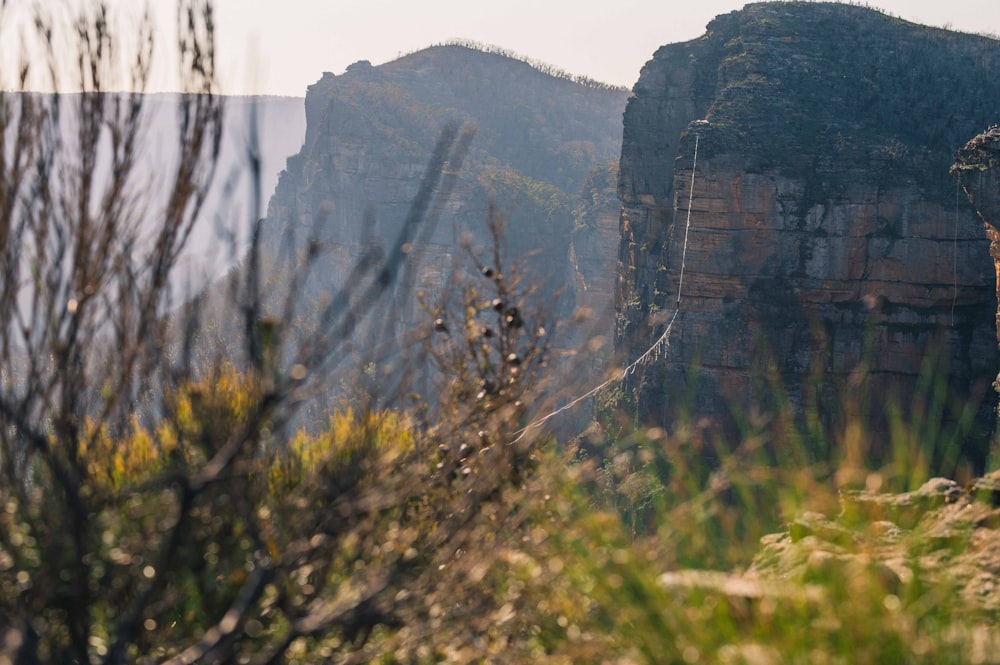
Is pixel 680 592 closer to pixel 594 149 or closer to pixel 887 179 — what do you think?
pixel 887 179

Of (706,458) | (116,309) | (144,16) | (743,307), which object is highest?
(144,16)

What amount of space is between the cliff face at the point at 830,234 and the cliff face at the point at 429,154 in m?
31.7

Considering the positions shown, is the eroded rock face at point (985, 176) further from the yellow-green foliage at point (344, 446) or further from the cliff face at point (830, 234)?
the yellow-green foliage at point (344, 446)

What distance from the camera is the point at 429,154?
3351 inches

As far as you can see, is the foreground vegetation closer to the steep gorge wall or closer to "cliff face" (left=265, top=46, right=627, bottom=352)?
the steep gorge wall

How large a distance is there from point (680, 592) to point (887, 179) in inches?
1237

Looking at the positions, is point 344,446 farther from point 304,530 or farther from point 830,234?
point 830,234

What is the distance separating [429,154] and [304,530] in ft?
271

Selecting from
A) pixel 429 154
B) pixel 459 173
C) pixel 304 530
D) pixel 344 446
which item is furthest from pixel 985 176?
pixel 429 154

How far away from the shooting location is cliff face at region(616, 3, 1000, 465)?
104 feet

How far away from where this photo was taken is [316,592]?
4293 mm

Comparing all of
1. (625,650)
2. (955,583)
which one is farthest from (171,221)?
(955,583)

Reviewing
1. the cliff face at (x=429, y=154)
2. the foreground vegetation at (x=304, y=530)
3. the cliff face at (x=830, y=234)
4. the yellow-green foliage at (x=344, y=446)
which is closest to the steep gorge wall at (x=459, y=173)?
the cliff face at (x=429, y=154)

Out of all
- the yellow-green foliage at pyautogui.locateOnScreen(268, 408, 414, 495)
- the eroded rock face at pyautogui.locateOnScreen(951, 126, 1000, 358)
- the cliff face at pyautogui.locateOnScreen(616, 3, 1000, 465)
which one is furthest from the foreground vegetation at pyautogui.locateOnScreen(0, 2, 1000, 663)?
the cliff face at pyautogui.locateOnScreen(616, 3, 1000, 465)
